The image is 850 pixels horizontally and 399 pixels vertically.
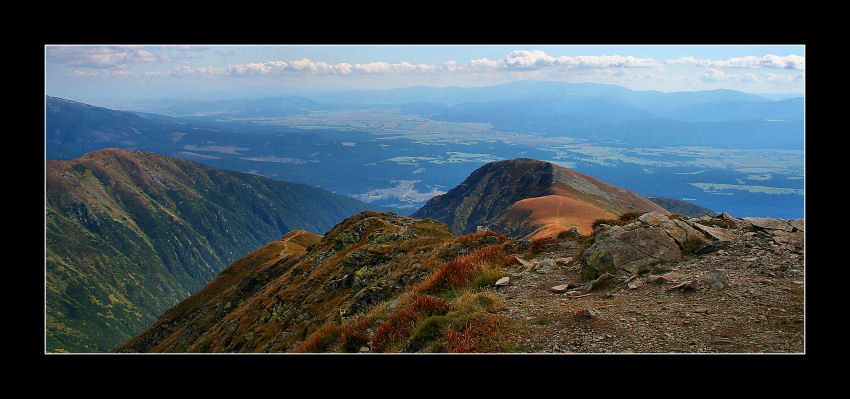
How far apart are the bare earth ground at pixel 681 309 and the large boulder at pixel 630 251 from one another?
21.3 inches

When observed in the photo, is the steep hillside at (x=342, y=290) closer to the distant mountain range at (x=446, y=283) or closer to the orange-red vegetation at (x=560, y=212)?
the distant mountain range at (x=446, y=283)

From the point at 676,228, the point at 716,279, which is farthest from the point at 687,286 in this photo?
the point at 676,228

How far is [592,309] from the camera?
10.2 m

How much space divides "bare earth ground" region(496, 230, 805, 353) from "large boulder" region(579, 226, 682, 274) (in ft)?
1.77

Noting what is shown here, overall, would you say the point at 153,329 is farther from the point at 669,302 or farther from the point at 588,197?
the point at 588,197

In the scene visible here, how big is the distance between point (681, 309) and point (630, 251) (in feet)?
12.7

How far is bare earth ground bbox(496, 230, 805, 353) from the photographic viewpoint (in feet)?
27.4

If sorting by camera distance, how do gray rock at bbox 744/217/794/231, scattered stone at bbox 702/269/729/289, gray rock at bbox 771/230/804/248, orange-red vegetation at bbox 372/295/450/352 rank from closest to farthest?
orange-red vegetation at bbox 372/295/450/352, scattered stone at bbox 702/269/729/289, gray rock at bbox 771/230/804/248, gray rock at bbox 744/217/794/231

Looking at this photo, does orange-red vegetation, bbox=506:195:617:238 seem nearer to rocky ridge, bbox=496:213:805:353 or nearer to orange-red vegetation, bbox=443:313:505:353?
rocky ridge, bbox=496:213:805:353

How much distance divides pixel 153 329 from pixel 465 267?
268 ft

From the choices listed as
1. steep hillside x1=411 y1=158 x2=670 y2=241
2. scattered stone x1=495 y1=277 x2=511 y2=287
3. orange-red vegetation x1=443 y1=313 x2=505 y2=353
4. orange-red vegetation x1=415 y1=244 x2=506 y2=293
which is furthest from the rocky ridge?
steep hillside x1=411 y1=158 x2=670 y2=241

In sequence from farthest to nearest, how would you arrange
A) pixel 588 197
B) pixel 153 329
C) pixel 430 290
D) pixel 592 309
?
pixel 588 197, pixel 153 329, pixel 430 290, pixel 592 309

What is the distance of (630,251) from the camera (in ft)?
45.1

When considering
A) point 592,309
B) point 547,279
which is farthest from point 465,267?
point 592,309
